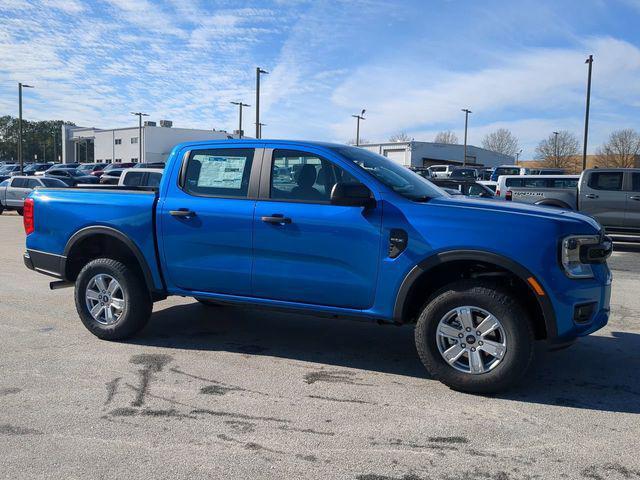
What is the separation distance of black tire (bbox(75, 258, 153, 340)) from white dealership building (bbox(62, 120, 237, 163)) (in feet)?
211

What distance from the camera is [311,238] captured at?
467 centimetres

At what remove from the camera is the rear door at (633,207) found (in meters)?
13.5

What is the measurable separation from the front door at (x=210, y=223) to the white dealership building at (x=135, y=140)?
212ft

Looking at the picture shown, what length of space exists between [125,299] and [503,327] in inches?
134

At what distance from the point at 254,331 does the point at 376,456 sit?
2.87 m

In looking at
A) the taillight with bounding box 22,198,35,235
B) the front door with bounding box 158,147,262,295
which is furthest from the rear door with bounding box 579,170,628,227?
the taillight with bounding box 22,198,35,235

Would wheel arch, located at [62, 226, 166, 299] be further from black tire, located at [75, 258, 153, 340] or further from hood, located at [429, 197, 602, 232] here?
hood, located at [429, 197, 602, 232]

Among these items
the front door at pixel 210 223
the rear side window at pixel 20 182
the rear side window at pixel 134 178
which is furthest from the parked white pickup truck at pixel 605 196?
the rear side window at pixel 20 182

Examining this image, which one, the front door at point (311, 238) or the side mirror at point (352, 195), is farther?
the front door at point (311, 238)

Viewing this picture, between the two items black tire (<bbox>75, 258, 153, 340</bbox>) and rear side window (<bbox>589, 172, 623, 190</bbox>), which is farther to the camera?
rear side window (<bbox>589, 172, 623, 190</bbox>)

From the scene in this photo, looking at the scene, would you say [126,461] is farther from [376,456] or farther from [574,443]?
[574,443]

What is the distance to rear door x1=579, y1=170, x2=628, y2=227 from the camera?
1364 cm

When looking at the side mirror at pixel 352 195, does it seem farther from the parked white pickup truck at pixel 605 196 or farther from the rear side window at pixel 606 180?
the rear side window at pixel 606 180

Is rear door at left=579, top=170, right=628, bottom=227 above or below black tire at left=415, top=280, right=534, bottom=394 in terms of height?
above
